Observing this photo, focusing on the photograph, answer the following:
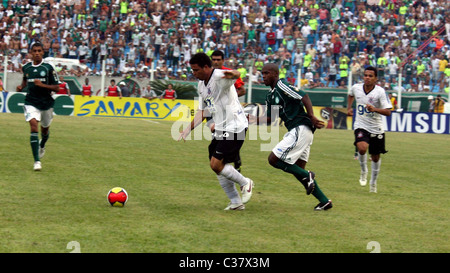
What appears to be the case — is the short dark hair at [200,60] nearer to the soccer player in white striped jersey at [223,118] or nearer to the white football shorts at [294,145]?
the soccer player in white striped jersey at [223,118]

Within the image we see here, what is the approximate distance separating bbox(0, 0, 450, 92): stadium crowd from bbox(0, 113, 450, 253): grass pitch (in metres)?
17.0

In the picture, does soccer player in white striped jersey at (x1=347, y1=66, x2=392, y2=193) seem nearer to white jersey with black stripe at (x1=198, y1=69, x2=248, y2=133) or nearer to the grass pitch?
the grass pitch

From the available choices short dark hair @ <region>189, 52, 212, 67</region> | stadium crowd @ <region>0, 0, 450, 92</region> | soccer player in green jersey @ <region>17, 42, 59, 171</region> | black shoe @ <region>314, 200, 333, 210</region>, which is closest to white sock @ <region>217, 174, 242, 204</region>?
black shoe @ <region>314, 200, 333, 210</region>

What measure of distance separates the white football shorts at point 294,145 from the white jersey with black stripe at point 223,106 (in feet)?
2.23

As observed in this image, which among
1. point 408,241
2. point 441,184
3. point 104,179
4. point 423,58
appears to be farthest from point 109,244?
point 423,58

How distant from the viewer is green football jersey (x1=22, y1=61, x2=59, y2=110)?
13.4 metres

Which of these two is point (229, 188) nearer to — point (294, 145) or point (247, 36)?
point (294, 145)

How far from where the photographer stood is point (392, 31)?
40688mm

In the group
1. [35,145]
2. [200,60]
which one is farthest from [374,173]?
[35,145]

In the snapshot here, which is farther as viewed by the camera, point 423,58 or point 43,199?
point 423,58

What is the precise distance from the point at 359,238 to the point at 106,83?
2814cm

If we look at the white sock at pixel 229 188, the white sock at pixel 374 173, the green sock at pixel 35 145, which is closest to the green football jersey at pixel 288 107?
the white sock at pixel 229 188

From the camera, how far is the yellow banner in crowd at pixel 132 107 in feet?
107
